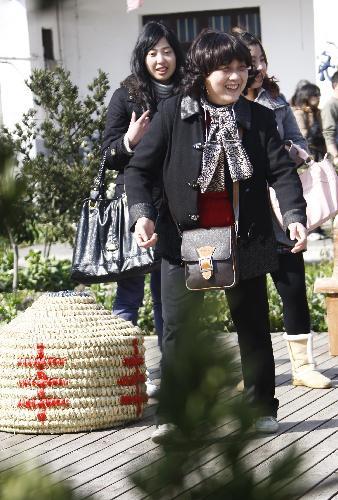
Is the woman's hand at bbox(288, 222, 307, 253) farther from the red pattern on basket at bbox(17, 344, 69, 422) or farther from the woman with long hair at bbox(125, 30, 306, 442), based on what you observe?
the red pattern on basket at bbox(17, 344, 69, 422)

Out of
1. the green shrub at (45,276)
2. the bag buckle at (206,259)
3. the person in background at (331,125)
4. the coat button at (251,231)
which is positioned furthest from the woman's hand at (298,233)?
the person in background at (331,125)

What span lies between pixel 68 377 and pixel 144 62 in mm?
1368

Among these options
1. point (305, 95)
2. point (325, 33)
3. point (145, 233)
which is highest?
point (325, 33)

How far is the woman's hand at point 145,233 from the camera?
3.91m

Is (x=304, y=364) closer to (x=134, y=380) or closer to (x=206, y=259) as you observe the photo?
(x=134, y=380)

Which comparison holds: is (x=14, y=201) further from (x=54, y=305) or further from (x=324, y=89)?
(x=324, y=89)

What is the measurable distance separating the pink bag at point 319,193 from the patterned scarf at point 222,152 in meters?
0.99

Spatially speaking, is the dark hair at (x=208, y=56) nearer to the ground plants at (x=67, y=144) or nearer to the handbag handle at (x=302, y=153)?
the handbag handle at (x=302, y=153)

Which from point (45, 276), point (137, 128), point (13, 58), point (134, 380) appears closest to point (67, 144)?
point (45, 276)

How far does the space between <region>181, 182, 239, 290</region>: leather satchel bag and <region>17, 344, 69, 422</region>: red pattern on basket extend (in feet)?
2.52

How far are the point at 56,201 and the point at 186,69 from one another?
5466 millimetres

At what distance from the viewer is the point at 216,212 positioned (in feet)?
13.3

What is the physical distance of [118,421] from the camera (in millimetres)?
4578

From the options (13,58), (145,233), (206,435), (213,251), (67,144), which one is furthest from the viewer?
(67,144)
